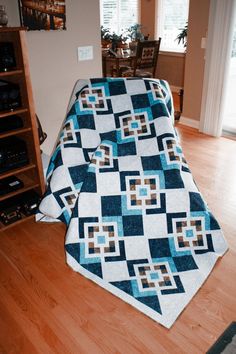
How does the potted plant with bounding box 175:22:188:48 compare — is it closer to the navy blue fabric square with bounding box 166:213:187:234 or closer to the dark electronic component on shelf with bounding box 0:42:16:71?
the dark electronic component on shelf with bounding box 0:42:16:71

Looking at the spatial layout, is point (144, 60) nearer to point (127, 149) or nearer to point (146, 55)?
point (146, 55)

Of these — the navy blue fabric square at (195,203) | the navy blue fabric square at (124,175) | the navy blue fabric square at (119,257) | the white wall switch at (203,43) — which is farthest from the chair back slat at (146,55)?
the navy blue fabric square at (119,257)

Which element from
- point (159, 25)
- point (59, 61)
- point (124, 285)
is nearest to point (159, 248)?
point (124, 285)

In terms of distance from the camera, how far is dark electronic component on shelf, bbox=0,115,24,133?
2060 mm

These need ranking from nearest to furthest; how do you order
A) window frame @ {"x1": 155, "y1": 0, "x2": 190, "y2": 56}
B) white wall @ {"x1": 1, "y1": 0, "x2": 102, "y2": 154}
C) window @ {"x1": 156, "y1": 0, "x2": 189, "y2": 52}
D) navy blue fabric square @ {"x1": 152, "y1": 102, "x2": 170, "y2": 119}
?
navy blue fabric square @ {"x1": 152, "y1": 102, "x2": 170, "y2": 119} → white wall @ {"x1": 1, "y1": 0, "x2": 102, "y2": 154} → window @ {"x1": 156, "y1": 0, "x2": 189, "y2": 52} → window frame @ {"x1": 155, "y1": 0, "x2": 190, "y2": 56}

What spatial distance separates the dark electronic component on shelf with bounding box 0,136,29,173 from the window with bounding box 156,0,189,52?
4.07 meters

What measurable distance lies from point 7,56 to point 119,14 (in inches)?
184

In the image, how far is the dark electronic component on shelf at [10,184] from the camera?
86.1 inches

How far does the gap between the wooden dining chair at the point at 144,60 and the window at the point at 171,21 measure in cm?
81

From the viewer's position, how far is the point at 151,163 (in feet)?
6.34

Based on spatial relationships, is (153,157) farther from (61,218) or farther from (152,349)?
(152,349)

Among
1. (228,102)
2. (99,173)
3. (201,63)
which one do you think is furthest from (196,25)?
(99,173)

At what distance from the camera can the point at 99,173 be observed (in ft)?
6.21

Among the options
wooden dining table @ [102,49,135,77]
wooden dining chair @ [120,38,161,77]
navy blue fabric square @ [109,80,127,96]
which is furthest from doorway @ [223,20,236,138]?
navy blue fabric square @ [109,80,127,96]
